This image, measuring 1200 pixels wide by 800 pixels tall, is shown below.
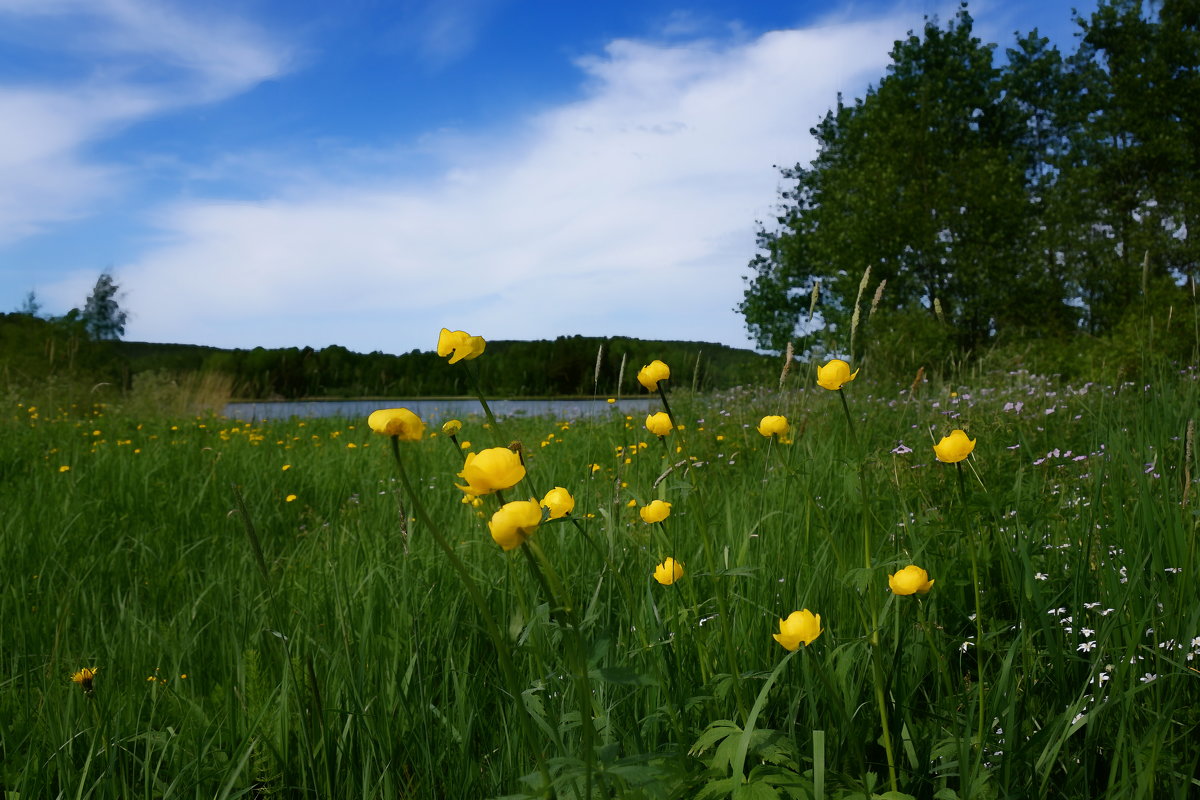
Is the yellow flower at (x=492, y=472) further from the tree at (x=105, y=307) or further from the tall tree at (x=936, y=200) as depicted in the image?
the tree at (x=105, y=307)

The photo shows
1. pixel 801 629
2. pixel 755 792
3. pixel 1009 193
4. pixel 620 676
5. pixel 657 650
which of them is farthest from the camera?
pixel 1009 193

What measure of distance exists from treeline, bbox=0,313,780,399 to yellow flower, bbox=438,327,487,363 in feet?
2.59

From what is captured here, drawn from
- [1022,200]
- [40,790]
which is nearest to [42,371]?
[40,790]

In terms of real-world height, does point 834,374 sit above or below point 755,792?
above

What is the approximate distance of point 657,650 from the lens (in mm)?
1315

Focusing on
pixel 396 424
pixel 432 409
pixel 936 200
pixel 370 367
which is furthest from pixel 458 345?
pixel 936 200

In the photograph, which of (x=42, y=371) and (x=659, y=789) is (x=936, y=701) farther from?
(x=42, y=371)

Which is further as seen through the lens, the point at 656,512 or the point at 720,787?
the point at 656,512

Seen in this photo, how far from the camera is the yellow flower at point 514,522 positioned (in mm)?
727

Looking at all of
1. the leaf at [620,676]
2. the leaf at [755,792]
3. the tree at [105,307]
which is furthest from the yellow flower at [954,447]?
the tree at [105,307]

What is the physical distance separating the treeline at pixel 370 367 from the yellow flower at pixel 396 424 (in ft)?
3.59

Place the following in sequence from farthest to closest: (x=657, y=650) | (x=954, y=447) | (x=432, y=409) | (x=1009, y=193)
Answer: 1. (x=1009, y=193)
2. (x=432, y=409)
3. (x=657, y=650)
4. (x=954, y=447)

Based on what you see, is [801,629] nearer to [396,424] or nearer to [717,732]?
[717,732]

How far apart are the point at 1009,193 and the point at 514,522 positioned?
67.6ft
